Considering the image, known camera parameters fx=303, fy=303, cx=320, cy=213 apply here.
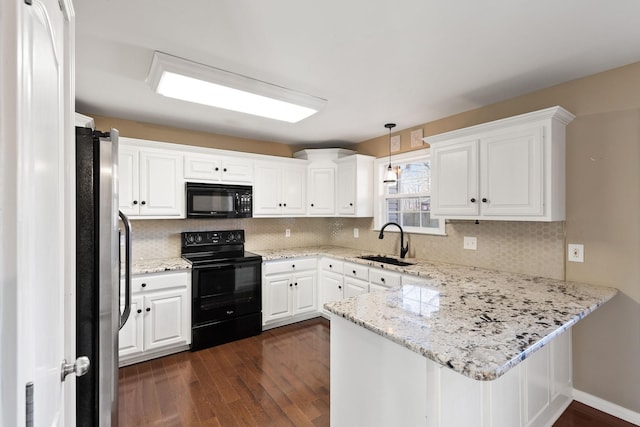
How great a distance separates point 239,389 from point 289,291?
1.41 meters

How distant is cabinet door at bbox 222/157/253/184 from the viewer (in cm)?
348

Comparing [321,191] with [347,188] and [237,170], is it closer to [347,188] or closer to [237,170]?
[347,188]

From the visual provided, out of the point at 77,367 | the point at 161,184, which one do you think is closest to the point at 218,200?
the point at 161,184

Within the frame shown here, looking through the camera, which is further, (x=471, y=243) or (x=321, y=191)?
(x=321, y=191)

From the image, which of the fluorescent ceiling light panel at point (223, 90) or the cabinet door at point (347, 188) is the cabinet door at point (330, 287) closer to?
the cabinet door at point (347, 188)

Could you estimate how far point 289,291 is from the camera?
3.68m

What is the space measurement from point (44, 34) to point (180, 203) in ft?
8.98

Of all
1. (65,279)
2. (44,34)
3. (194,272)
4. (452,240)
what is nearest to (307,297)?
(194,272)

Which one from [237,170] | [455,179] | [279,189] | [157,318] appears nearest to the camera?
[455,179]

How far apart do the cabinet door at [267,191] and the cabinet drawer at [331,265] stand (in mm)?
870

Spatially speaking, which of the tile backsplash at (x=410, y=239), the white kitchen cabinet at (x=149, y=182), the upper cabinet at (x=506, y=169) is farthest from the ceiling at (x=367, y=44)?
the tile backsplash at (x=410, y=239)

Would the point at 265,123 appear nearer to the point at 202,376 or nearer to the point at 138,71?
the point at 138,71

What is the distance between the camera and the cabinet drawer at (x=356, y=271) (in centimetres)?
331

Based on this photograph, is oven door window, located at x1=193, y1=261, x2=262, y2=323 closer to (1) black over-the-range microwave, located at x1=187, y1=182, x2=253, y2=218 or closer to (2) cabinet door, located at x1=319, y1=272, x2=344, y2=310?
(1) black over-the-range microwave, located at x1=187, y1=182, x2=253, y2=218
